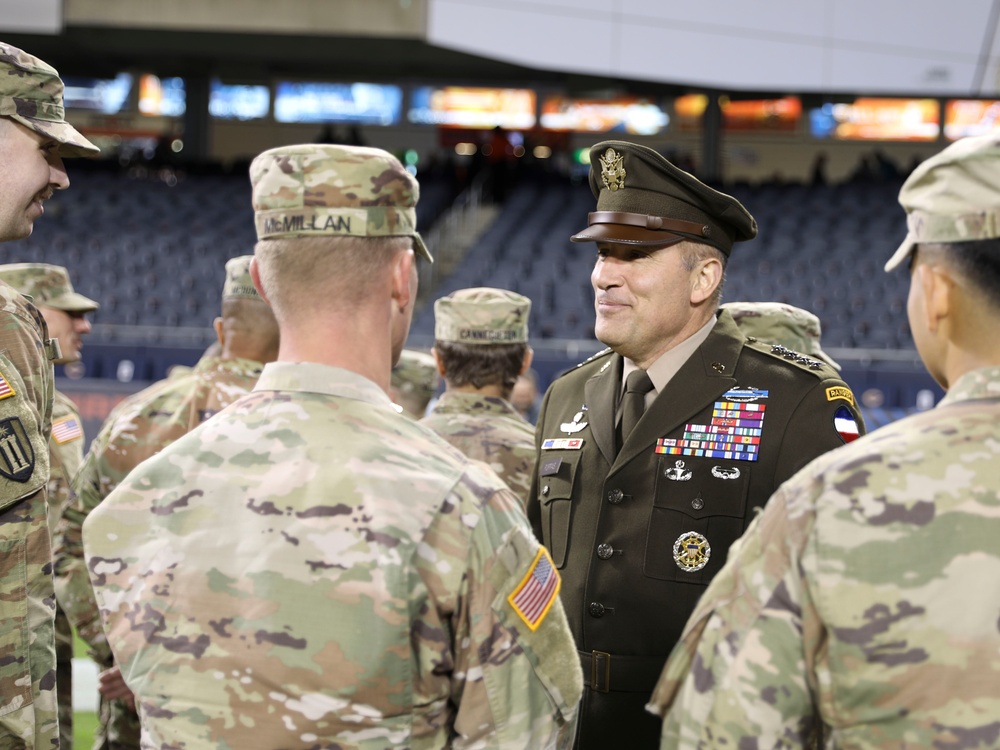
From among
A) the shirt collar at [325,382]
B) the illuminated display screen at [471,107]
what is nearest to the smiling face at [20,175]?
the shirt collar at [325,382]

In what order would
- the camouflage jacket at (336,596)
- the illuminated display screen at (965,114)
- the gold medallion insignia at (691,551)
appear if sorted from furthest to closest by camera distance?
the illuminated display screen at (965,114), the gold medallion insignia at (691,551), the camouflage jacket at (336,596)

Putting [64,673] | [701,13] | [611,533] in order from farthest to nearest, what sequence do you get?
[701,13] → [64,673] → [611,533]

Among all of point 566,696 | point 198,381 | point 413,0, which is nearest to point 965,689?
point 566,696

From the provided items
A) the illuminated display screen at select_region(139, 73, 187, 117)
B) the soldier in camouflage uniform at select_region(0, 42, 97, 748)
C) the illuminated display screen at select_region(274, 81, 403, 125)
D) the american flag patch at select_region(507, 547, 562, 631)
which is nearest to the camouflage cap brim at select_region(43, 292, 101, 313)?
the soldier in camouflage uniform at select_region(0, 42, 97, 748)

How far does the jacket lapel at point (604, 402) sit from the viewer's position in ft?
8.46

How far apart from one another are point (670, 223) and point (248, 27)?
1523cm

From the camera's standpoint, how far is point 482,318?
348cm

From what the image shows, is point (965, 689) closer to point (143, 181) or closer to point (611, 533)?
point (611, 533)

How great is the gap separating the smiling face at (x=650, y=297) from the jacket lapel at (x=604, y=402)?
0.37 feet

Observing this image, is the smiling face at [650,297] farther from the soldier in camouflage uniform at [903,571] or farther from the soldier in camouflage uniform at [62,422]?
the soldier in camouflage uniform at [62,422]

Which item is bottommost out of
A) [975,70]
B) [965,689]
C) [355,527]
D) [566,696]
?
[566,696]

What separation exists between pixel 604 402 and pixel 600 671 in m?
0.61

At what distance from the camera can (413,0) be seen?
1609 centimetres

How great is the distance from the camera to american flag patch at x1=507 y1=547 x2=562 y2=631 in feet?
5.44
